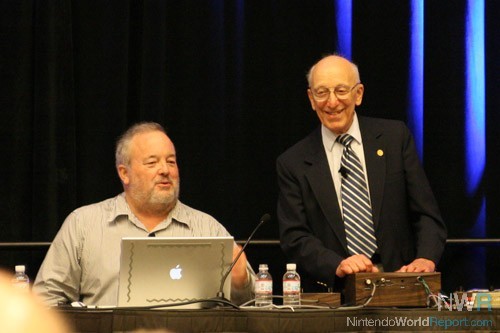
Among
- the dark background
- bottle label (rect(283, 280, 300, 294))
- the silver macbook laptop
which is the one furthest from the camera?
the dark background

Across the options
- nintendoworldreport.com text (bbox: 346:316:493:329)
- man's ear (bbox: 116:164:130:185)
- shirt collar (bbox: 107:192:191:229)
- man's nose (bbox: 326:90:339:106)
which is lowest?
nintendoworldreport.com text (bbox: 346:316:493:329)

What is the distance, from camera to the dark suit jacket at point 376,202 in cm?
317

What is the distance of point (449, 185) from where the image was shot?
13.0 ft

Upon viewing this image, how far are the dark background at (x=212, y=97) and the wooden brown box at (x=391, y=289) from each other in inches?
61.4

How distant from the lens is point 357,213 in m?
3.21

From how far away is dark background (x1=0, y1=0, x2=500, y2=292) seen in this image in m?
3.84

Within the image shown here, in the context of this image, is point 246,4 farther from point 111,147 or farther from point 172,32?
point 111,147

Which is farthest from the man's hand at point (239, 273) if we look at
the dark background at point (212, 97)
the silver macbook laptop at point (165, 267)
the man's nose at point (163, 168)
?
the dark background at point (212, 97)

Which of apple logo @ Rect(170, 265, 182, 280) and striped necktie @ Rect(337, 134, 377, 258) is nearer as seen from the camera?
apple logo @ Rect(170, 265, 182, 280)

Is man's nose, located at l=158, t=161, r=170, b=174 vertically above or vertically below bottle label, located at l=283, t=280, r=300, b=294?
above

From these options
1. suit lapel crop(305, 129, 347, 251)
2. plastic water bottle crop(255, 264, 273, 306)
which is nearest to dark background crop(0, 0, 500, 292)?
suit lapel crop(305, 129, 347, 251)

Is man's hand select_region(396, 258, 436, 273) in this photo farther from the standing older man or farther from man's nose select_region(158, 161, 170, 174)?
man's nose select_region(158, 161, 170, 174)

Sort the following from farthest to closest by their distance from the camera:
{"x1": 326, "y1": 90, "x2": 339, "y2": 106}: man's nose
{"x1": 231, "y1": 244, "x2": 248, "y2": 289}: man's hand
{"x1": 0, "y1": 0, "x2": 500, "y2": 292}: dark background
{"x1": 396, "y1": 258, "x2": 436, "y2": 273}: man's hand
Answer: {"x1": 0, "y1": 0, "x2": 500, "y2": 292}: dark background < {"x1": 326, "y1": 90, "x2": 339, "y2": 106}: man's nose < {"x1": 396, "y1": 258, "x2": 436, "y2": 273}: man's hand < {"x1": 231, "y1": 244, "x2": 248, "y2": 289}: man's hand

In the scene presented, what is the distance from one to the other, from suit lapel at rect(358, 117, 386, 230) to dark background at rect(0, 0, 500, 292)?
0.64 metres
